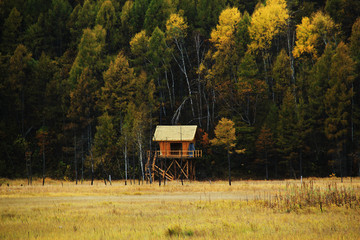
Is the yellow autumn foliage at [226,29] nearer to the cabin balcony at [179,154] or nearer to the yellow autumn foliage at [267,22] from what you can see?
the yellow autumn foliage at [267,22]

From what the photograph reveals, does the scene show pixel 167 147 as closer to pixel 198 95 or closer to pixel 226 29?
pixel 198 95

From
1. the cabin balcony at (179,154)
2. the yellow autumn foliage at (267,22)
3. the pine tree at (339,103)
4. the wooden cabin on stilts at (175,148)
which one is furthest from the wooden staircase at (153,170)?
the yellow autumn foliage at (267,22)

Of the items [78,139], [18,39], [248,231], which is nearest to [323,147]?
[78,139]

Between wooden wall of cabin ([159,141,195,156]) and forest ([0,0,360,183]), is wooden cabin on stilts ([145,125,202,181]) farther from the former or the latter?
forest ([0,0,360,183])

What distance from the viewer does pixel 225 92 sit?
6575 cm

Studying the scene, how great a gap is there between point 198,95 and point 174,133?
43.7 feet

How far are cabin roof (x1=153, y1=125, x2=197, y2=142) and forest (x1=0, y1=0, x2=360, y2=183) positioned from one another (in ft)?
6.58

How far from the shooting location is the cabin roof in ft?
195

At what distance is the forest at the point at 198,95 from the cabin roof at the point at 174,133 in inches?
79.0

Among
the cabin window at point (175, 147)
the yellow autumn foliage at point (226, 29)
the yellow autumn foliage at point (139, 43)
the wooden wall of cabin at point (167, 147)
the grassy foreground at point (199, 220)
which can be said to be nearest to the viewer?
the grassy foreground at point (199, 220)

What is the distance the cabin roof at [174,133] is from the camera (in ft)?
195

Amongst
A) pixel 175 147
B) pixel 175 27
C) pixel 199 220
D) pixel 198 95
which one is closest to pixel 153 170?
pixel 175 147

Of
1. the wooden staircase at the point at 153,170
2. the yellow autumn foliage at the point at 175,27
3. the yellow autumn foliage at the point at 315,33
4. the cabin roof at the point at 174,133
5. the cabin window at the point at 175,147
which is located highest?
the yellow autumn foliage at the point at 175,27

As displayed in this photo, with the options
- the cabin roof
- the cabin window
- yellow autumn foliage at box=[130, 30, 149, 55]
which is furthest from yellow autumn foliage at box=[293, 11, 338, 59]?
yellow autumn foliage at box=[130, 30, 149, 55]
